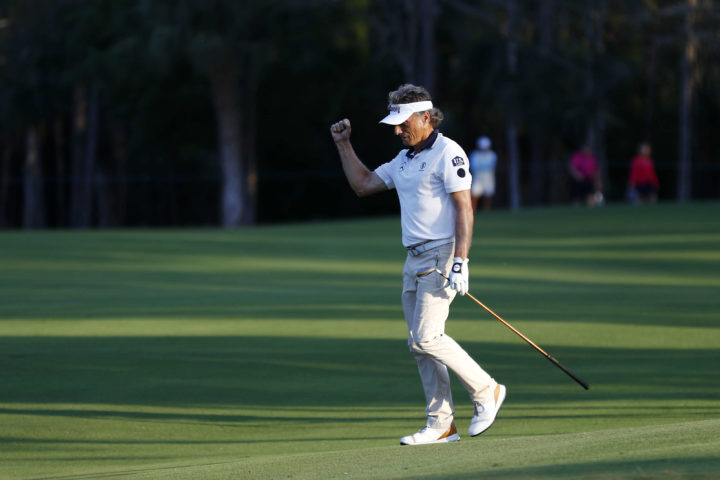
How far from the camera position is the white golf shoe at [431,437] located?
25.2ft

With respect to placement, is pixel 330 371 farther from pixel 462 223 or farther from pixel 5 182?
pixel 5 182

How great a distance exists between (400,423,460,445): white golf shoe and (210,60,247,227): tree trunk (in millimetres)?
38663

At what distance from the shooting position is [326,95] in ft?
168

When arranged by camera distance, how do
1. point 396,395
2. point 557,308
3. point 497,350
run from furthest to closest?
point 557,308 < point 497,350 < point 396,395

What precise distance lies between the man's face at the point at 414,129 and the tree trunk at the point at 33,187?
46.2 m

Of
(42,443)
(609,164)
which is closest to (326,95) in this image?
(609,164)

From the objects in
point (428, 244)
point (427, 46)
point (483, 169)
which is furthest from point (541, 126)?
point (428, 244)

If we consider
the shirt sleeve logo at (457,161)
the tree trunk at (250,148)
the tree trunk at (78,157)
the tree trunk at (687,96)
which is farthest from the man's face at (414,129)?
the tree trunk at (78,157)

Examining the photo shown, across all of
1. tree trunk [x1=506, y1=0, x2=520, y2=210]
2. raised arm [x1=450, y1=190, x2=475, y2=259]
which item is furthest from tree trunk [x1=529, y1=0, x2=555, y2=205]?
raised arm [x1=450, y1=190, x2=475, y2=259]

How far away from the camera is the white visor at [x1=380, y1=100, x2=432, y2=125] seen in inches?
302

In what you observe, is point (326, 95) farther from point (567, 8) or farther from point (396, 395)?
point (396, 395)

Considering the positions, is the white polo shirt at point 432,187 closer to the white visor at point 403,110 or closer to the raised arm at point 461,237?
the raised arm at point 461,237

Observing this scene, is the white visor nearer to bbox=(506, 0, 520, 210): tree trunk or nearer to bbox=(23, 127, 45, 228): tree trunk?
bbox=(506, 0, 520, 210): tree trunk

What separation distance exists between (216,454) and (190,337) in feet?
17.3
